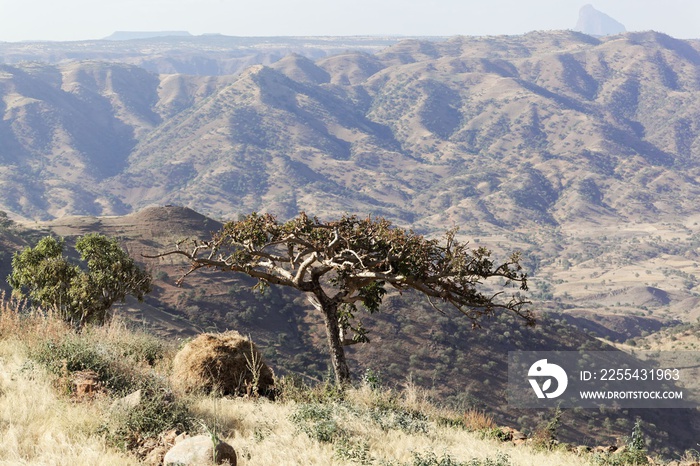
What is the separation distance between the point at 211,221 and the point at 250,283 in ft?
46.5

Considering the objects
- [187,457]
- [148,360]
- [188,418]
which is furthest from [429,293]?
[187,457]

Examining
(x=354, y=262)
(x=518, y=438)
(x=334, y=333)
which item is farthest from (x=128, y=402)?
(x=518, y=438)

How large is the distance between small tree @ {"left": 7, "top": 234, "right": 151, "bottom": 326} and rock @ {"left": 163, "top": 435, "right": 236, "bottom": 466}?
1271 centimetres

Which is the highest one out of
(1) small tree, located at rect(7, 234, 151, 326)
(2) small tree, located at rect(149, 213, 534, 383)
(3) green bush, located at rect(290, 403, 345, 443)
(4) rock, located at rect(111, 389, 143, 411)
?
(2) small tree, located at rect(149, 213, 534, 383)

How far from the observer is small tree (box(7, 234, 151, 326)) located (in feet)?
61.4

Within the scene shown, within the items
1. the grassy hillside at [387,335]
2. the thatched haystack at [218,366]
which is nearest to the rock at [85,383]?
the thatched haystack at [218,366]

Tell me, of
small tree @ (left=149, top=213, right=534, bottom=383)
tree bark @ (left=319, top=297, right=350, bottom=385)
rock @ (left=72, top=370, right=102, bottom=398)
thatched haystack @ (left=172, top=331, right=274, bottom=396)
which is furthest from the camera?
tree bark @ (left=319, top=297, right=350, bottom=385)

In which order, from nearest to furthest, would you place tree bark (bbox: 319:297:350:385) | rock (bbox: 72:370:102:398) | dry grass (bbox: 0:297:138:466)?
dry grass (bbox: 0:297:138:466)
rock (bbox: 72:370:102:398)
tree bark (bbox: 319:297:350:385)

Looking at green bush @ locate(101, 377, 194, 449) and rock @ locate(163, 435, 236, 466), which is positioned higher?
rock @ locate(163, 435, 236, 466)

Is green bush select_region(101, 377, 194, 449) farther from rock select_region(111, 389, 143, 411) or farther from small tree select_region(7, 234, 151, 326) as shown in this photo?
small tree select_region(7, 234, 151, 326)

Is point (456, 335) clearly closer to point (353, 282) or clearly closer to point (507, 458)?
point (353, 282)

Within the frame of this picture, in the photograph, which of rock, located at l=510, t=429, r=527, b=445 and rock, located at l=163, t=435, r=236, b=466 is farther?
rock, located at l=510, t=429, r=527, b=445

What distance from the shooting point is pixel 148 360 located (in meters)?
12.1

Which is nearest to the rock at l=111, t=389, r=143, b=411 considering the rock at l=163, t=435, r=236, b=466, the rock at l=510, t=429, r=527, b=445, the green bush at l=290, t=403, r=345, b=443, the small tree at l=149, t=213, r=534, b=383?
the rock at l=163, t=435, r=236, b=466
